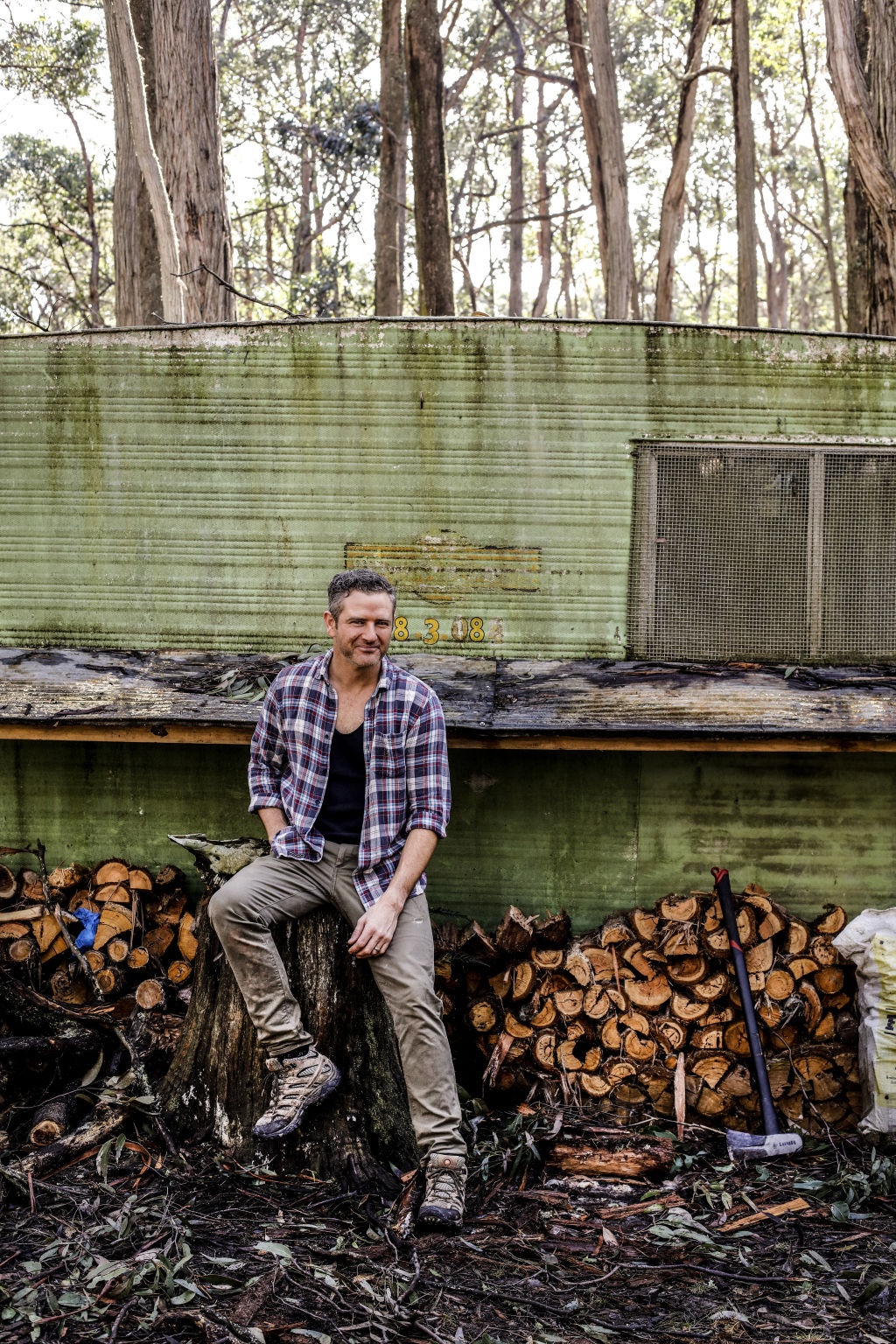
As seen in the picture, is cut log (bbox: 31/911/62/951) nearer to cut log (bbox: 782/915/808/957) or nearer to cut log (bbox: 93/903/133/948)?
cut log (bbox: 93/903/133/948)

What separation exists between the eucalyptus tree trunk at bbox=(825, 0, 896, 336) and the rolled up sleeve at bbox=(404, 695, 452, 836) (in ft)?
17.5

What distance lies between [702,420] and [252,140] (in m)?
22.0

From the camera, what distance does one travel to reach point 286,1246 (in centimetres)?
366

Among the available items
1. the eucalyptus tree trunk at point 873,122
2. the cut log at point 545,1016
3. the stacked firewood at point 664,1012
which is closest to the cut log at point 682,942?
the stacked firewood at point 664,1012

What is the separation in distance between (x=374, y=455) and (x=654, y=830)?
2.28 metres

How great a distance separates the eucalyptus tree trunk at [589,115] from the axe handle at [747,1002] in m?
10.9

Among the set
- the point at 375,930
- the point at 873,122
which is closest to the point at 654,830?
the point at 375,930

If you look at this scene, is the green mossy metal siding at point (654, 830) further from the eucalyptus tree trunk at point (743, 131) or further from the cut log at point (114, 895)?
the eucalyptus tree trunk at point (743, 131)

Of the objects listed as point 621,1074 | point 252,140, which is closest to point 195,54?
point 621,1074

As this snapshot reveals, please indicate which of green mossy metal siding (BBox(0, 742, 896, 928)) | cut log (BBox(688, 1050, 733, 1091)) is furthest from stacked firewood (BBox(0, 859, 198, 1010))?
cut log (BBox(688, 1050, 733, 1091))

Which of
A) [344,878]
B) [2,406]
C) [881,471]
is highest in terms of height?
[2,406]

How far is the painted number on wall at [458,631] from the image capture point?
5512 millimetres

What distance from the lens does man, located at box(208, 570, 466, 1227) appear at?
4035mm

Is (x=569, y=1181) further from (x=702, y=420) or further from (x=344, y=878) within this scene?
(x=702, y=420)
